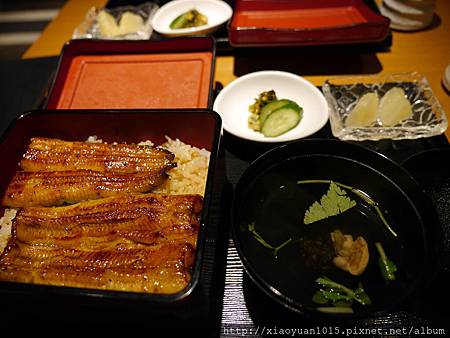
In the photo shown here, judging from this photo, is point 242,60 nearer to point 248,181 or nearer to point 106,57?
point 106,57

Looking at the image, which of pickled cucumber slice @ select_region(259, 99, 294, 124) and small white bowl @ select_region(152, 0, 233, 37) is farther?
small white bowl @ select_region(152, 0, 233, 37)

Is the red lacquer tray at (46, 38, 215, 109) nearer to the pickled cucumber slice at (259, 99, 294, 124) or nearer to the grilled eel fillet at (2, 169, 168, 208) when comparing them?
the pickled cucumber slice at (259, 99, 294, 124)

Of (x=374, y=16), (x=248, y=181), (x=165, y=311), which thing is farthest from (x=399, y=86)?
(x=165, y=311)

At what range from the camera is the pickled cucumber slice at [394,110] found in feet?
5.97

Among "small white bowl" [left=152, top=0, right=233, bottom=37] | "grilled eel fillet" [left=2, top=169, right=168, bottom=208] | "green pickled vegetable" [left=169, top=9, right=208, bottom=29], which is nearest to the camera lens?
"grilled eel fillet" [left=2, top=169, right=168, bottom=208]

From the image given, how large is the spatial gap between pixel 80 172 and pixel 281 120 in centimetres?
107

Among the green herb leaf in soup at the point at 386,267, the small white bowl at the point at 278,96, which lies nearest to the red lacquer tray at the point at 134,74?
the small white bowl at the point at 278,96

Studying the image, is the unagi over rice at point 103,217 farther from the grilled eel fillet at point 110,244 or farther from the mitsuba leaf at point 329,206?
the mitsuba leaf at point 329,206

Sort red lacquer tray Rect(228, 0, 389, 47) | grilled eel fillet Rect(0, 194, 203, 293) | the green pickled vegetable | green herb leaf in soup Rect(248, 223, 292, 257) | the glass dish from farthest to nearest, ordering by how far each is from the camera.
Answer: the green pickled vegetable
red lacquer tray Rect(228, 0, 389, 47)
the glass dish
green herb leaf in soup Rect(248, 223, 292, 257)
grilled eel fillet Rect(0, 194, 203, 293)

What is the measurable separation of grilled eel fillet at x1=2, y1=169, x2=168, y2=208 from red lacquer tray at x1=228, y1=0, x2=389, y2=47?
119cm

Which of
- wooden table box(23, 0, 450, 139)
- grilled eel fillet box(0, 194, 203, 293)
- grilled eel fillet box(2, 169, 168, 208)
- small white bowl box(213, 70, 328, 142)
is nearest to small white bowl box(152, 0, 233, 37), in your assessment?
wooden table box(23, 0, 450, 139)

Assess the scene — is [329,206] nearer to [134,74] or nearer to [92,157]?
[92,157]

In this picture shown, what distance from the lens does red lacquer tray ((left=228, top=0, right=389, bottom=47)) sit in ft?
6.82

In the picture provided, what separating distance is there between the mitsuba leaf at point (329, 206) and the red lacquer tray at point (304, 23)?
44.9 inches
